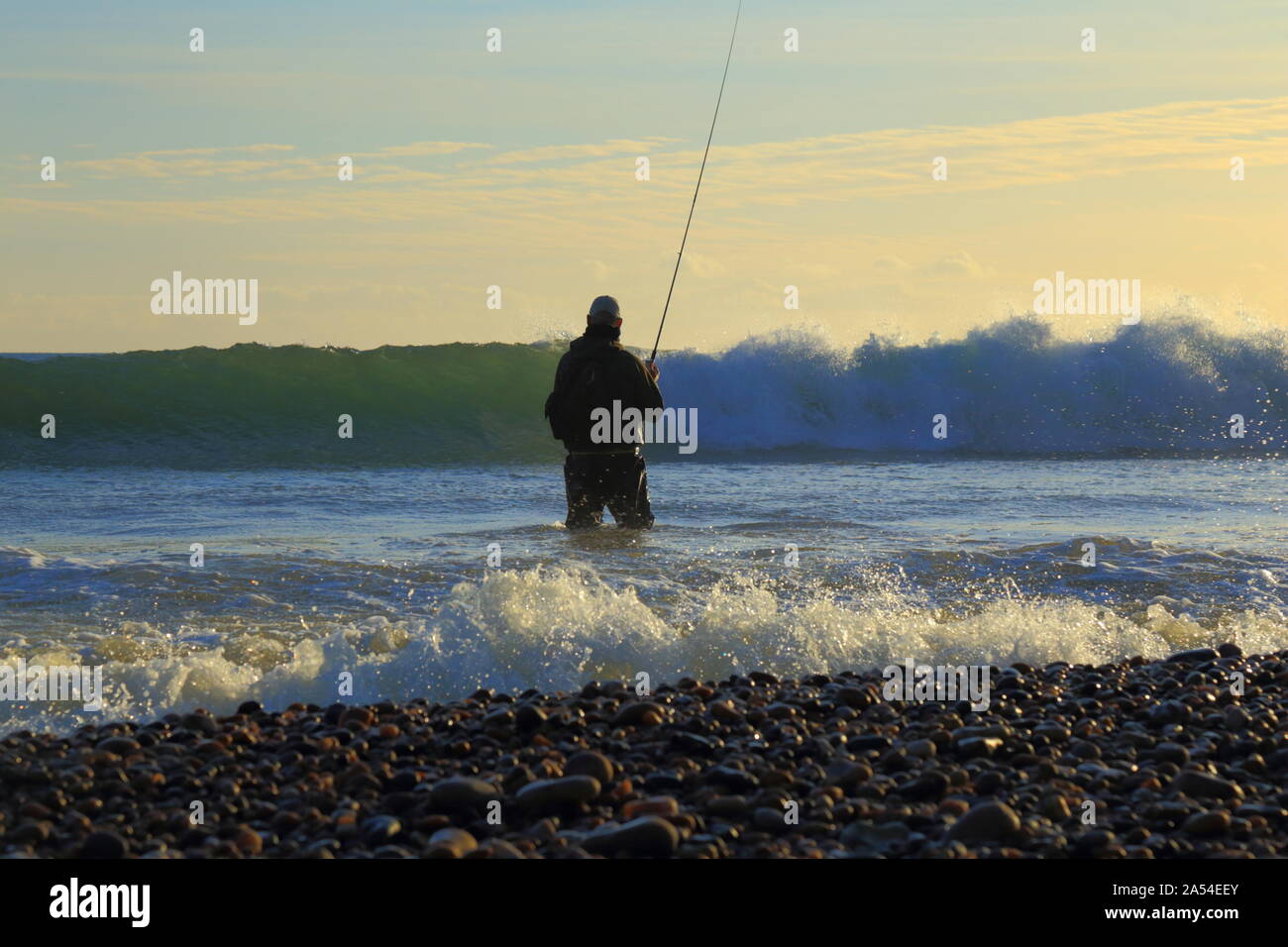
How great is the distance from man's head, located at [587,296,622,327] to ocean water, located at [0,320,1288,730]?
1713mm

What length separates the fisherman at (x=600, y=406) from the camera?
9.93m

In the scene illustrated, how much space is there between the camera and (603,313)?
1005cm

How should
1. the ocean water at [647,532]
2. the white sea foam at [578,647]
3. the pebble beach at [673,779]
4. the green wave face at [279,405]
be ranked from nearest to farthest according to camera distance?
1. the pebble beach at [673,779]
2. the white sea foam at [578,647]
3. the ocean water at [647,532]
4. the green wave face at [279,405]

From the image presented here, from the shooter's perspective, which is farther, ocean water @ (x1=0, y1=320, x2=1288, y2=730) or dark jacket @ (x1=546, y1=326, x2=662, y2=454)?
dark jacket @ (x1=546, y1=326, x2=662, y2=454)

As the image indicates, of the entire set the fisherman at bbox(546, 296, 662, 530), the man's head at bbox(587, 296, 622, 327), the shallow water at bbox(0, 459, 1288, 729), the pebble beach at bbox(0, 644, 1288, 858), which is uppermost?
the man's head at bbox(587, 296, 622, 327)

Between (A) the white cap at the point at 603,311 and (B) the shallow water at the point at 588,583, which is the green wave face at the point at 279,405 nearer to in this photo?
(B) the shallow water at the point at 588,583

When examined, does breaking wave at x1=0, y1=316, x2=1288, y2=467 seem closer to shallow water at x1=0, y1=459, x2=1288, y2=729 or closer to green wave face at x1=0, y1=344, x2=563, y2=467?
green wave face at x1=0, y1=344, x2=563, y2=467

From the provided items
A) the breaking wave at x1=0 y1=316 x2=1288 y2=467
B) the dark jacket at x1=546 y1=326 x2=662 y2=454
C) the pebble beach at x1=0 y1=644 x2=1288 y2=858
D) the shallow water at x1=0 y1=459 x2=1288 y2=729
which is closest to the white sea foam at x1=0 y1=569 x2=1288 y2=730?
the shallow water at x1=0 y1=459 x2=1288 y2=729

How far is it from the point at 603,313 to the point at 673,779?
6.64m

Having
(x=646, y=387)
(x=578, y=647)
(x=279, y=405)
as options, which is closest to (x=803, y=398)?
(x=279, y=405)

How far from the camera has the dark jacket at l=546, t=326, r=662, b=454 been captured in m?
9.92

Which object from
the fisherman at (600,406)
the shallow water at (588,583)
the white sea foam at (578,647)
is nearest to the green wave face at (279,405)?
the shallow water at (588,583)

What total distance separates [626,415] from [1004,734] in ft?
19.9

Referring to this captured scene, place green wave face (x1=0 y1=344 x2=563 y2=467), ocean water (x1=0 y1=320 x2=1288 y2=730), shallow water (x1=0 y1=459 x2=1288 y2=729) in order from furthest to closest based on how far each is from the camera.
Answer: green wave face (x1=0 y1=344 x2=563 y2=467)
ocean water (x1=0 y1=320 x2=1288 y2=730)
shallow water (x1=0 y1=459 x2=1288 y2=729)
